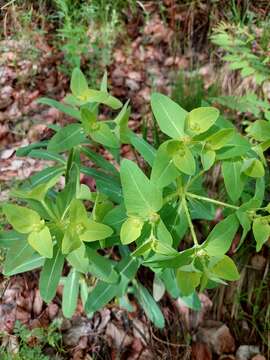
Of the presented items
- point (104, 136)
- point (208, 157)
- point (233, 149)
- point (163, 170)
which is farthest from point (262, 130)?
point (104, 136)

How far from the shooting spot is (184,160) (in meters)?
1.32

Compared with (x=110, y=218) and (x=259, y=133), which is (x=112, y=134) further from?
(x=259, y=133)

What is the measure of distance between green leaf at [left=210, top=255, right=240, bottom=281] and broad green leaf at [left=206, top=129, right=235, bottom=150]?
12.1 inches

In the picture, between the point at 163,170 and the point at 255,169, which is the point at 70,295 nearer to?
the point at 163,170

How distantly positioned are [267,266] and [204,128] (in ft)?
3.93

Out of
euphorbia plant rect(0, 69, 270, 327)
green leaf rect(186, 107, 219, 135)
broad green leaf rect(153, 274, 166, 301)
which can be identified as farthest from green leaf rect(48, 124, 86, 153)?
broad green leaf rect(153, 274, 166, 301)

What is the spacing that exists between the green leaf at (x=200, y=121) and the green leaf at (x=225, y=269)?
0.35 m

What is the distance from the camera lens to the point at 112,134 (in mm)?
1515

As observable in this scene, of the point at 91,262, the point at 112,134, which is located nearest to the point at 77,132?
the point at 112,134

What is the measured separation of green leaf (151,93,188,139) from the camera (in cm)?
135

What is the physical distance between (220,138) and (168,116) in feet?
0.51

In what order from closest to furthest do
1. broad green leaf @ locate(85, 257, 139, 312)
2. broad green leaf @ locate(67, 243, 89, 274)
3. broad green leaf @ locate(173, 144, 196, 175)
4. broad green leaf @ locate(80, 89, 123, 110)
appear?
1. broad green leaf @ locate(173, 144, 196, 175)
2. broad green leaf @ locate(67, 243, 89, 274)
3. broad green leaf @ locate(80, 89, 123, 110)
4. broad green leaf @ locate(85, 257, 139, 312)

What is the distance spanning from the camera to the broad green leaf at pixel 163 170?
1331 millimetres

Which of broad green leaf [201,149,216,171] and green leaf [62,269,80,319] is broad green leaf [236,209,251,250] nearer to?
broad green leaf [201,149,216,171]
